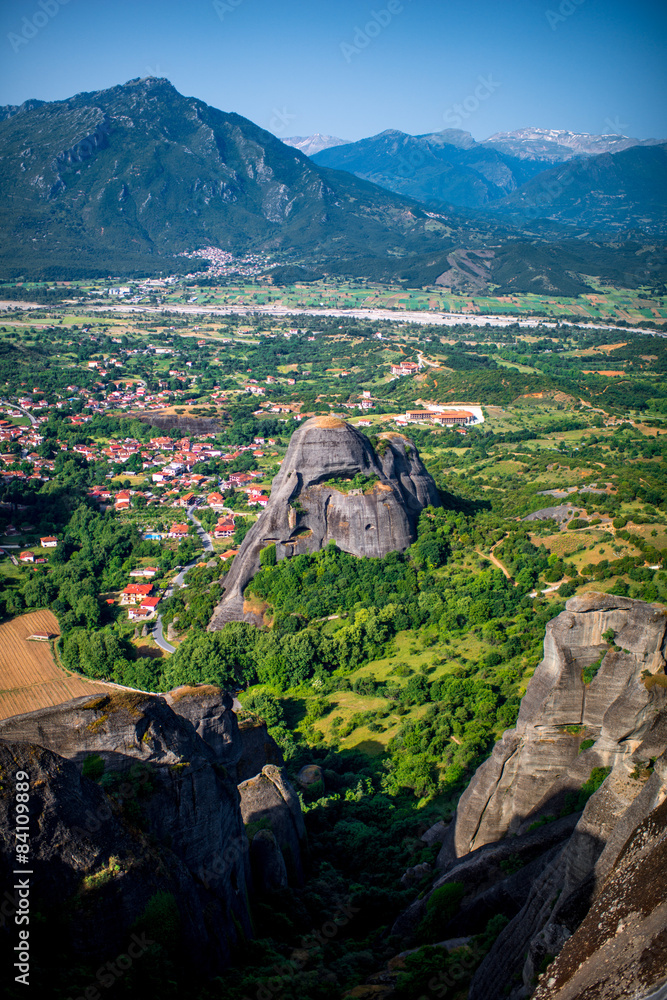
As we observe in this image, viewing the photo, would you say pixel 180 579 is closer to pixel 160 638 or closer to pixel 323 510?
pixel 160 638

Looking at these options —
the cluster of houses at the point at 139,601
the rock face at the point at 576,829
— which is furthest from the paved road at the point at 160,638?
the rock face at the point at 576,829

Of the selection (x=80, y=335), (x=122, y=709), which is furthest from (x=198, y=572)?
(x=80, y=335)

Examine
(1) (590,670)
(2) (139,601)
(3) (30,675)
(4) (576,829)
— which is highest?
(4) (576,829)

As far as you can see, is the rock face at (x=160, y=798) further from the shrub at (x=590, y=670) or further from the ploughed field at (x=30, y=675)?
the ploughed field at (x=30, y=675)

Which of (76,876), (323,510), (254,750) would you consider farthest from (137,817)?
(323,510)

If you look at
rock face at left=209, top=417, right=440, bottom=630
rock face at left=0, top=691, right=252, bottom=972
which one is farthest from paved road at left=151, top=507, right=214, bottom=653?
rock face at left=0, top=691, right=252, bottom=972

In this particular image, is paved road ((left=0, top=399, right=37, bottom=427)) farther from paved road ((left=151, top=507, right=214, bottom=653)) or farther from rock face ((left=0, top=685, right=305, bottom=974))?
rock face ((left=0, top=685, right=305, bottom=974))
